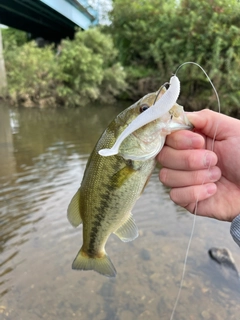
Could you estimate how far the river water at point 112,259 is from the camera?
422 centimetres

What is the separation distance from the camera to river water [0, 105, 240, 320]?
4.22 metres

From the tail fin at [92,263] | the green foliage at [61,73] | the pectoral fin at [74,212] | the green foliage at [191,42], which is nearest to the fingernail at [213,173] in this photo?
the pectoral fin at [74,212]

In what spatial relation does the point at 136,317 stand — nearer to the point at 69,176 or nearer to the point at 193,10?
the point at 69,176

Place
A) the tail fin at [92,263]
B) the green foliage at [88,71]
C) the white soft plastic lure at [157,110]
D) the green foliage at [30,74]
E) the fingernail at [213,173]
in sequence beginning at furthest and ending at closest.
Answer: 1. the green foliage at [88,71]
2. the green foliage at [30,74]
3. the tail fin at [92,263]
4. the fingernail at [213,173]
5. the white soft plastic lure at [157,110]

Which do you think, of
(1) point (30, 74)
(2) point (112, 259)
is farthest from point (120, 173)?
(1) point (30, 74)

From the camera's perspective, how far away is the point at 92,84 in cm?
2003

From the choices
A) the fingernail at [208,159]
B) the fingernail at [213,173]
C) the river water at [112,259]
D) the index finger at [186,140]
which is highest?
the index finger at [186,140]

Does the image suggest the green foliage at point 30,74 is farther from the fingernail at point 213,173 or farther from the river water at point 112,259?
the fingernail at point 213,173

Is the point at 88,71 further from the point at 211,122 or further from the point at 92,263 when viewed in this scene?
the point at 211,122

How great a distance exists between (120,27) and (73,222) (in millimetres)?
24478

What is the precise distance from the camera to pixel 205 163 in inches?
72.7

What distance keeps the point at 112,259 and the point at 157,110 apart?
4105 mm

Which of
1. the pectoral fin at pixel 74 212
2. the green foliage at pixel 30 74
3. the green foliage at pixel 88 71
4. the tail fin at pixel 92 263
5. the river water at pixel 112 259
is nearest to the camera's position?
the pectoral fin at pixel 74 212

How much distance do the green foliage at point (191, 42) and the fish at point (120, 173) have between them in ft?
52.5
